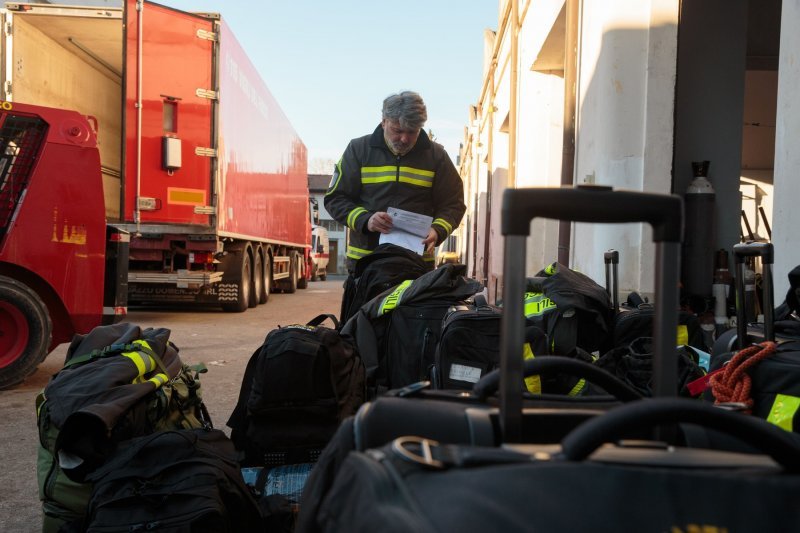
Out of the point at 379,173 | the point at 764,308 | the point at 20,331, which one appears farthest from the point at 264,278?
the point at 764,308

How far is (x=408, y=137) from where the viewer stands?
3783 mm

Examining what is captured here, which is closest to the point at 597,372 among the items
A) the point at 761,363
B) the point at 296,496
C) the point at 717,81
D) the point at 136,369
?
the point at 761,363

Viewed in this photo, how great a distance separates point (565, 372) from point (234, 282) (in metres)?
10.4

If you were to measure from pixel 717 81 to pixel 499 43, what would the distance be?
8.04 metres

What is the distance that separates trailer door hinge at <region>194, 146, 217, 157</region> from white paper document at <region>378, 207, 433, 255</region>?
622 cm

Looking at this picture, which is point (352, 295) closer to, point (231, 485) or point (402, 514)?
point (231, 485)

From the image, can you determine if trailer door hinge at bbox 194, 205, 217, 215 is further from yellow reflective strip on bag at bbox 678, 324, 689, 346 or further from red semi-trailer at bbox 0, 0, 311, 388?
yellow reflective strip on bag at bbox 678, 324, 689, 346

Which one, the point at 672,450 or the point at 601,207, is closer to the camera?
the point at 672,450

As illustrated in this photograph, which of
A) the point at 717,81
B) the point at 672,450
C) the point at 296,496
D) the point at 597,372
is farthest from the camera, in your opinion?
the point at 717,81

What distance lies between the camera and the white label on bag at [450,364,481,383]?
8.73 feet

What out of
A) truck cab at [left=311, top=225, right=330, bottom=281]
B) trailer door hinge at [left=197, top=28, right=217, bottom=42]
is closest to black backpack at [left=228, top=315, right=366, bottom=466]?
trailer door hinge at [left=197, top=28, right=217, bottom=42]

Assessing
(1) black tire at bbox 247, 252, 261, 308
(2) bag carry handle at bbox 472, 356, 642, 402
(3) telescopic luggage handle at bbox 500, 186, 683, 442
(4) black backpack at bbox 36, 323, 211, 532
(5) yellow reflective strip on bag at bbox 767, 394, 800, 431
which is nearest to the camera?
(3) telescopic luggage handle at bbox 500, 186, 683, 442

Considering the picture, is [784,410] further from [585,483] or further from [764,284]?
[585,483]

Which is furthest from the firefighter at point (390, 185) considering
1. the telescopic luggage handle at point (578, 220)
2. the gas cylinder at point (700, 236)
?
the telescopic luggage handle at point (578, 220)
